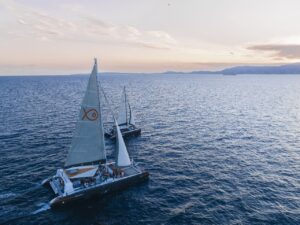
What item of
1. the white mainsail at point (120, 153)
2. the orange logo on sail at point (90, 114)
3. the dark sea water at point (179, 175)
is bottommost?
the dark sea water at point (179, 175)

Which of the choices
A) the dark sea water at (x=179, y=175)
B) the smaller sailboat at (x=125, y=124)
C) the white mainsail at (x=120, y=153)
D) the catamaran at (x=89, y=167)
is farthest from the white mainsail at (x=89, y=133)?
the smaller sailboat at (x=125, y=124)

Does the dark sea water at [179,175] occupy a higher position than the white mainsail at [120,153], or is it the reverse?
the white mainsail at [120,153]

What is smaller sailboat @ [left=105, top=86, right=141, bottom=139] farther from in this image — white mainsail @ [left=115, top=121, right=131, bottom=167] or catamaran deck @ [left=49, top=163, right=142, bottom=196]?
catamaran deck @ [left=49, top=163, right=142, bottom=196]

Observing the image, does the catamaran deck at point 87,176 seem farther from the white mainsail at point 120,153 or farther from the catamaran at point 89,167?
the white mainsail at point 120,153

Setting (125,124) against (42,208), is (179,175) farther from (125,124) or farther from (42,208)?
(125,124)

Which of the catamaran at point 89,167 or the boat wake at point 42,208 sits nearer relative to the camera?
the boat wake at point 42,208

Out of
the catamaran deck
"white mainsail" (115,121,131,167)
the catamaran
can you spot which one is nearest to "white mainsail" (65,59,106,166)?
the catamaran

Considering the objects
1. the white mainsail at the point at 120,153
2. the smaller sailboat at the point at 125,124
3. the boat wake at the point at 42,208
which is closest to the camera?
the boat wake at the point at 42,208
